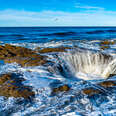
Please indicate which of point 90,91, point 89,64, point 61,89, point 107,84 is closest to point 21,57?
point 89,64

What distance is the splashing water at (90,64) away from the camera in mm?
8375

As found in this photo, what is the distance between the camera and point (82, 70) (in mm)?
8836

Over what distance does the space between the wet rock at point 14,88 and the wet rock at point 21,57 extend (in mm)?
1981

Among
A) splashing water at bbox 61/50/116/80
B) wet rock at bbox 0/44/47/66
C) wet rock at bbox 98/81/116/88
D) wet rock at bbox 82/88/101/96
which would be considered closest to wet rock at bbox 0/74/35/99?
wet rock at bbox 82/88/101/96

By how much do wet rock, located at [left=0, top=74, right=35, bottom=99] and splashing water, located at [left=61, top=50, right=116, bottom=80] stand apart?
3.34 m

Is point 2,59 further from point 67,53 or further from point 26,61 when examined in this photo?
point 67,53

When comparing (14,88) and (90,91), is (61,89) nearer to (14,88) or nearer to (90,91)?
(90,91)

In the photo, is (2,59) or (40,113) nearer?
(40,113)

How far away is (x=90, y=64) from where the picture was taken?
9.22 meters

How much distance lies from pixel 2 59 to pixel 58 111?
618cm

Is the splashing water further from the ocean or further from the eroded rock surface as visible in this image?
the eroded rock surface

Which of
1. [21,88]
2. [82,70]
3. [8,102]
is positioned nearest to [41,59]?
[82,70]

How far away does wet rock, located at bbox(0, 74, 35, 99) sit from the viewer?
518cm

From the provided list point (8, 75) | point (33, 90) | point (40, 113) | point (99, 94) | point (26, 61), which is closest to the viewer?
point (40, 113)
